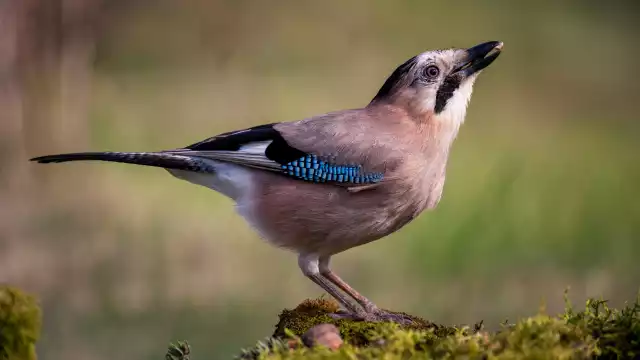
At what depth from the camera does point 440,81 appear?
3902 millimetres

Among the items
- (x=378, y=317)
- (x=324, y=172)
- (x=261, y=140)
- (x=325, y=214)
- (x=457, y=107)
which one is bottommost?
(x=378, y=317)

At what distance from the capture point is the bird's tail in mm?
3623

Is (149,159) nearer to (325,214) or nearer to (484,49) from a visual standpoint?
(325,214)

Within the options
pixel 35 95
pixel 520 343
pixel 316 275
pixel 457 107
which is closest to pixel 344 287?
pixel 316 275

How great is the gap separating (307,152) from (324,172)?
123mm

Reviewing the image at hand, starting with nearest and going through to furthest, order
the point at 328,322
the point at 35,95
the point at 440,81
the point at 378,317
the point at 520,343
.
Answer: the point at 520,343, the point at 328,322, the point at 378,317, the point at 440,81, the point at 35,95

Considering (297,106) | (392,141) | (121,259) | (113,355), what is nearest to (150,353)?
(113,355)

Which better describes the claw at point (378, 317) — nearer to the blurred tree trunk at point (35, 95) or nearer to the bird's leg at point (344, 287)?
the bird's leg at point (344, 287)

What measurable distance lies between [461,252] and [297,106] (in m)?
1.96

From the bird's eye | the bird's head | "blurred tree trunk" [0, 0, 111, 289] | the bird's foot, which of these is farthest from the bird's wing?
"blurred tree trunk" [0, 0, 111, 289]

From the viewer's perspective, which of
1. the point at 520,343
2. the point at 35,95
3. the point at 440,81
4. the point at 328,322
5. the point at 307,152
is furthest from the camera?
the point at 35,95

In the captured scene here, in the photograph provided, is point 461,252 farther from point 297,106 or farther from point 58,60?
point 58,60

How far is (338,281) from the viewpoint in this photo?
3.88m

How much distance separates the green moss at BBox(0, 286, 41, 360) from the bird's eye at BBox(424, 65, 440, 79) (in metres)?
2.05
